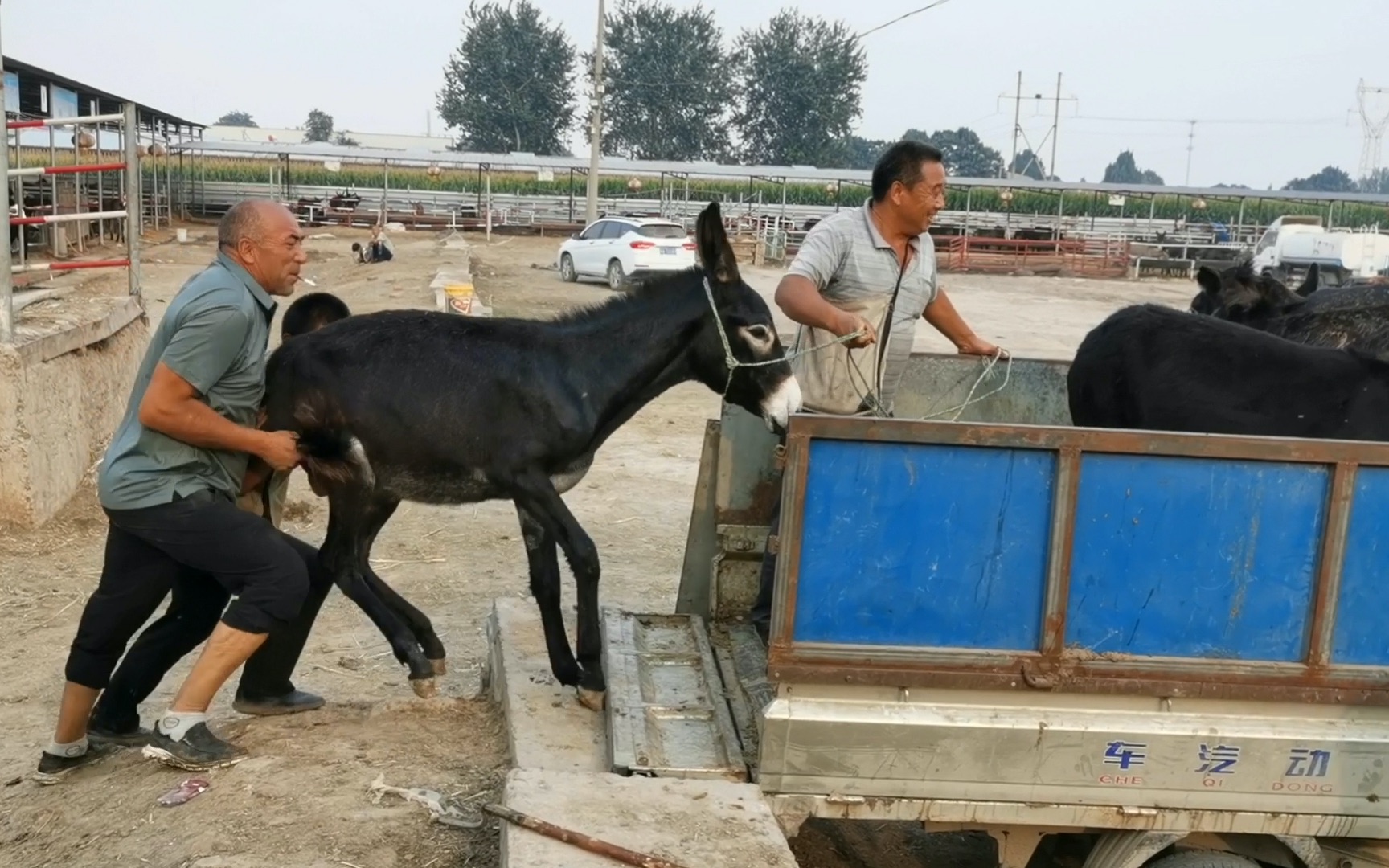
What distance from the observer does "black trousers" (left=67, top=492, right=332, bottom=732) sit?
13.3ft

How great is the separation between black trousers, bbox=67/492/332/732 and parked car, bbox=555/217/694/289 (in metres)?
22.8

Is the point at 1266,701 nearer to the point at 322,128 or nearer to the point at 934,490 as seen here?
the point at 934,490

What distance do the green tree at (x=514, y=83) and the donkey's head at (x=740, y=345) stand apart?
77208 mm

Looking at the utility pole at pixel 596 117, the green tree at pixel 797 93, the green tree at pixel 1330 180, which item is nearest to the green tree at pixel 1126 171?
the green tree at pixel 1330 180

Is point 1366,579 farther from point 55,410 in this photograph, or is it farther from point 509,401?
point 55,410

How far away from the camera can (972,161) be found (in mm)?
113875

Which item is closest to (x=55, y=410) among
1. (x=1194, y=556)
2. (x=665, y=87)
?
(x=1194, y=556)

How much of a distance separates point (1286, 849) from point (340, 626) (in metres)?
4.40

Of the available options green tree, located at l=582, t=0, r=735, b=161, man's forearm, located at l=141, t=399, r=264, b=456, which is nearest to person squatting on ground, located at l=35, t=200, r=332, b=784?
man's forearm, located at l=141, t=399, r=264, b=456

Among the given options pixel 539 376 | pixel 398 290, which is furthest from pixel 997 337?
pixel 539 376

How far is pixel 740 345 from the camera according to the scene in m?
4.64

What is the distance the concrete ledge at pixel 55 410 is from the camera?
7.25m

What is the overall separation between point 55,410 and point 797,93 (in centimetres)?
7432

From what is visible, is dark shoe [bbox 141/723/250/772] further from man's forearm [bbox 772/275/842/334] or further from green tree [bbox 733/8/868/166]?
green tree [bbox 733/8/868/166]
